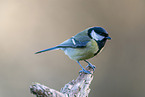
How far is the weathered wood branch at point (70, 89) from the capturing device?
1.15 metres

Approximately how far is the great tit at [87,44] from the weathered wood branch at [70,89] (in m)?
0.18

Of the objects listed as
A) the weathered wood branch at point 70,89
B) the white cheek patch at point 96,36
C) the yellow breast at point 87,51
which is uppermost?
the white cheek patch at point 96,36

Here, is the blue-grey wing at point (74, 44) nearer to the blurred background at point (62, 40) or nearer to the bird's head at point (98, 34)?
the bird's head at point (98, 34)

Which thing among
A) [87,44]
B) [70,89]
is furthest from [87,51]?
[70,89]

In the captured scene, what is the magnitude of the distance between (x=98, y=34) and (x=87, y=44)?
0.47 feet

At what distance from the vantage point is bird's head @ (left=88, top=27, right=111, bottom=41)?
184 centimetres

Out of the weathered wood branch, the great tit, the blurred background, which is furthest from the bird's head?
the blurred background

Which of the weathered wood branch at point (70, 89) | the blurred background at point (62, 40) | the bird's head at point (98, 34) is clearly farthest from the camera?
the blurred background at point (62, 40)

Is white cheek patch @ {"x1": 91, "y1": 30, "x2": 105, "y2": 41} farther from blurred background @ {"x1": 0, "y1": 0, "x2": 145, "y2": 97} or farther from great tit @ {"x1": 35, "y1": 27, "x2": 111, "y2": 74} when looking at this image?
blurred background @ {"x1": 0, "y1": 0, "x2": 145, "y2": 97}

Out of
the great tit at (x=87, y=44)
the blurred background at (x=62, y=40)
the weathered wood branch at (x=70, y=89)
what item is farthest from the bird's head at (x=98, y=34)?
the blurred background at (x=62, y=40)

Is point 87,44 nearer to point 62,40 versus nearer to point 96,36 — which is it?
point 96,36
